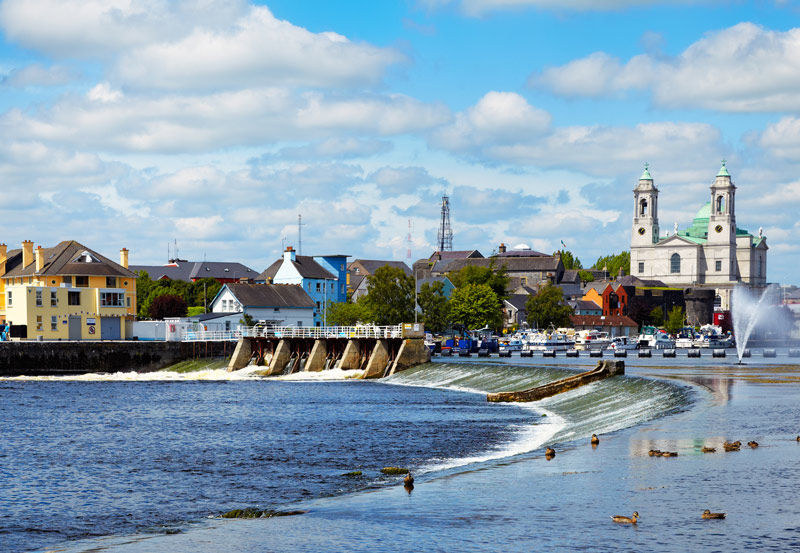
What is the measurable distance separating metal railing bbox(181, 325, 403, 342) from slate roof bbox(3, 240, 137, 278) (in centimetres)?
1217

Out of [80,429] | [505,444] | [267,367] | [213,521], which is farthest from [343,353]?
[213,521]

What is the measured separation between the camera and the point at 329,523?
977 inches

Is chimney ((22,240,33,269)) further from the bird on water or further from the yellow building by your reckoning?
the bird on water

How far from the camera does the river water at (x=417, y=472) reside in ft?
75.7

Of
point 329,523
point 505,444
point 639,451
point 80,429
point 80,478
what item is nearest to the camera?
point 329,523

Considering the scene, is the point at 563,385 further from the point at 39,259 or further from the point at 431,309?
the point at 431,309

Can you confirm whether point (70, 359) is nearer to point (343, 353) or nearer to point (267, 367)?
point (267, 367)

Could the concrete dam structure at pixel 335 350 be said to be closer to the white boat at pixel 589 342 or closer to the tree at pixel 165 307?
the white boat at pixel 589 342

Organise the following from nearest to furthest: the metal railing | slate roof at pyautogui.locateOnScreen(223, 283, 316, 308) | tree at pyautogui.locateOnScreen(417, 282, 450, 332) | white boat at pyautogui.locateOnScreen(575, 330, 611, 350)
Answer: the metal railing, slate roof at pyautogui.locateOnScreen(223, 283, 316, 308), tree at pyautogui.locateOnScreen(417, 282, 450, 332), white boat at pyautogui.locateOnScreen(575, 330, 611, 350)

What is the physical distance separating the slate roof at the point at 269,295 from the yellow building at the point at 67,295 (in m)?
17.8

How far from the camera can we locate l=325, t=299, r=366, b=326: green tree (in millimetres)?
151000

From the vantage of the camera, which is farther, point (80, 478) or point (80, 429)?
point (80, 429)

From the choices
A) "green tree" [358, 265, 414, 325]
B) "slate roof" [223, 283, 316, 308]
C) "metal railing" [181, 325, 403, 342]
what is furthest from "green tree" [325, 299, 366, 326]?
"metal railing" [181, 325, 403, 342]

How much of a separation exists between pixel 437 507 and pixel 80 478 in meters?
15.0
